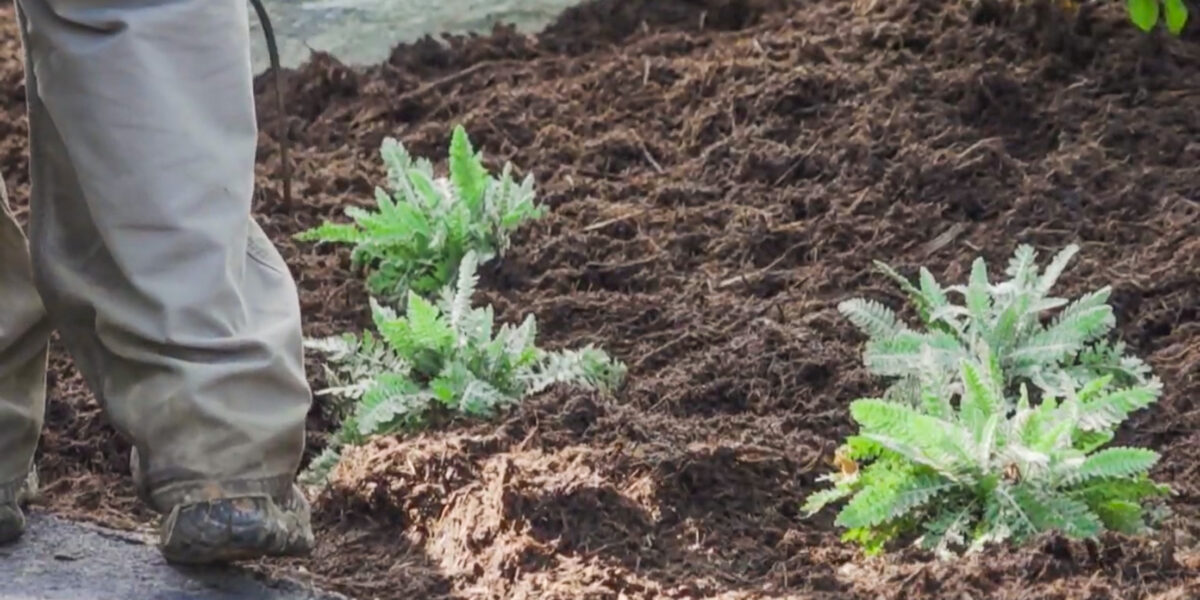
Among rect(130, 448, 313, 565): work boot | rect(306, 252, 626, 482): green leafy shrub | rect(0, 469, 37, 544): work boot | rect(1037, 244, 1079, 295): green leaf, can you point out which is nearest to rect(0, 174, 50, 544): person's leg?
rect(0, 469, 37, 544): work boot

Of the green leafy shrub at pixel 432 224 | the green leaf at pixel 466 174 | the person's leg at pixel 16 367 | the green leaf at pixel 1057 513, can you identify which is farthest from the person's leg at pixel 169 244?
the green leaf at pixel 466 174

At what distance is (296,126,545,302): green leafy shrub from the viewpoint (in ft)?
14.4

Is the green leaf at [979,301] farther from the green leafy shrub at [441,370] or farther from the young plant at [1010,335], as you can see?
the green leafy shrub at [441,370]

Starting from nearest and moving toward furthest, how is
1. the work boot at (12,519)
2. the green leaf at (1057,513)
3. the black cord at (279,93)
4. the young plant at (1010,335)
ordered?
the green leaf at (1057,513) → the work boot at (12,519) → the young plant at (1010,335) → the black cord at (279,93)

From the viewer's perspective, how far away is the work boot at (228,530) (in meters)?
2.96

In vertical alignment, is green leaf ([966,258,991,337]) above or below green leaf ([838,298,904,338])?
above

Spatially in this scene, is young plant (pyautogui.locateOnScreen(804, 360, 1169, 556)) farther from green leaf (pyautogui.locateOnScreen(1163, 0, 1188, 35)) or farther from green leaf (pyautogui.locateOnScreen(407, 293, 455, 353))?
green leaf (pyautogui.locateOnScreen(1163, 0, 1188, 35))

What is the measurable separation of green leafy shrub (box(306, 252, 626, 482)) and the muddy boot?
602 millimetres

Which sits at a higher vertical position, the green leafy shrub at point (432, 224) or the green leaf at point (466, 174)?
the green leaf at point (466, 174)

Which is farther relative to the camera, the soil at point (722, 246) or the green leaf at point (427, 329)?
the green leaf at point (427, 329)

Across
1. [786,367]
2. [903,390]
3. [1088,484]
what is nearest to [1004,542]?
[1088,484]

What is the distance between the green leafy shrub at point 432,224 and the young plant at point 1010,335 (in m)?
0.99

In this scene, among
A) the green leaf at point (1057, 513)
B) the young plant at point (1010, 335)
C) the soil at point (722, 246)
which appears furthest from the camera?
the young plant at point (1010, 335)

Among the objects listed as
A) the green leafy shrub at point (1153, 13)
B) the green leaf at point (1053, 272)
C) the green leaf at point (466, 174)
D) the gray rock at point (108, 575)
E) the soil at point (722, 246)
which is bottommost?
the gray rock at point (108, 575)
